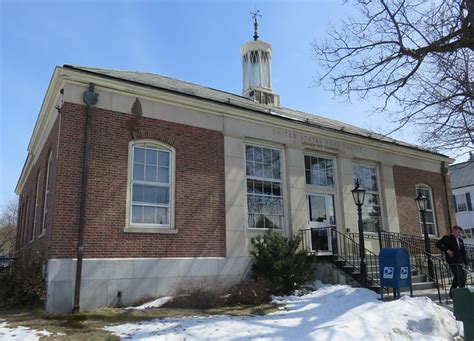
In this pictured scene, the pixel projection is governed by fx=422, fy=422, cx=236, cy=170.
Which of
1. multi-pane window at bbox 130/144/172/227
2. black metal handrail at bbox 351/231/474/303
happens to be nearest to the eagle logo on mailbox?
black metal handrail at bbox 351/231/474/303

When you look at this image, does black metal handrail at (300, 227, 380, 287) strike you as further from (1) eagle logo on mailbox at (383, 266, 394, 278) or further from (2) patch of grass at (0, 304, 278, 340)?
(2) patch of grass at (0, 304, 278, 340)

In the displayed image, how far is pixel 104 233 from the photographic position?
11000mm

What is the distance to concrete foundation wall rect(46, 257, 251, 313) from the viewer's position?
10.1 m

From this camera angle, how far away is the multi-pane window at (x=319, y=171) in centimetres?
1595

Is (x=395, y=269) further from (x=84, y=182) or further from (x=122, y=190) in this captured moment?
(x=84, y=182)

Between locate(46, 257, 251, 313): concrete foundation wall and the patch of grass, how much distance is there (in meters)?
0.44

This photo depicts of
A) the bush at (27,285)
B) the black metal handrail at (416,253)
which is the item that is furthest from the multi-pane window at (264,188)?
the bush at (27,285)

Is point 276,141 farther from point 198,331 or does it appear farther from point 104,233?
point 198,331

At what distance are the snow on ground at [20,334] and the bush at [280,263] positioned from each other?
20.7 ft

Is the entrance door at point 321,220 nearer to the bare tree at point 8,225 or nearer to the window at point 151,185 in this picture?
the window at point 151,185

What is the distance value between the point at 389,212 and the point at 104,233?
1207cm

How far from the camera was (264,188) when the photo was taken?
574 inches

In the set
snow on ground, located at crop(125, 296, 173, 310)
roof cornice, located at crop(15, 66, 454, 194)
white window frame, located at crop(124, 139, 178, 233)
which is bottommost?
snow on ground, located at crop(125, 296, 173, 310)

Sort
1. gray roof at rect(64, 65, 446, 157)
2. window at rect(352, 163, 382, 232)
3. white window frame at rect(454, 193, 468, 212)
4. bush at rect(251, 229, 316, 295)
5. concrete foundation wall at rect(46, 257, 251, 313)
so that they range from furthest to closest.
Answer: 1. white window frame at rect(454, 193, 468, 212)
2. window at rect(352, 163, 382, 232)
3. gray roof at rect(64, 65, 446, 157)
4. bush at rect(251, 229, 316, 295)
5. concrete foundation wall at rect(46, 257, 251, 313)
